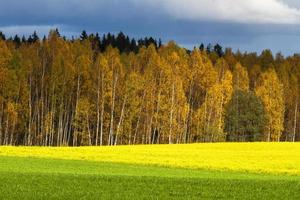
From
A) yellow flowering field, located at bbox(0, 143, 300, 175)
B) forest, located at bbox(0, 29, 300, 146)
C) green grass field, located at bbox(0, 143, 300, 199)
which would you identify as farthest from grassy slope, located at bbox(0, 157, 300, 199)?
forest, located at bbox(0, 29, 300, 146)

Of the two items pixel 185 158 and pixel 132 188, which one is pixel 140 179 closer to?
pixel 132 188

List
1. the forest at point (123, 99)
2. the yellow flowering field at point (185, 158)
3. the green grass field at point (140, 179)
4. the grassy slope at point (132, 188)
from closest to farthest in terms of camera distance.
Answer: the grassy slope at point (132, 188) < the green grass field at point (140, 179) < the yellow flowering field at point (185, 158) < the forest at point (123, 99)

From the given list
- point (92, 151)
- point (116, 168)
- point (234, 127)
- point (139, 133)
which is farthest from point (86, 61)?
point (116, 168)

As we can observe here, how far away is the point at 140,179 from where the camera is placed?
28.6 meters

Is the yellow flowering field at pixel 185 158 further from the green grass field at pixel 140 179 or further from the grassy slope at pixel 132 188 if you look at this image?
the grassy slope at pixel 132 188

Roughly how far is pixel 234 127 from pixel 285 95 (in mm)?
14523

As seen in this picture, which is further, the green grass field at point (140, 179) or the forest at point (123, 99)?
the forest at point (123, 99)

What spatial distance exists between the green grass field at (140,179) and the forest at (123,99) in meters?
37.2

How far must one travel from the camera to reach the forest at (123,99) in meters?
89.3

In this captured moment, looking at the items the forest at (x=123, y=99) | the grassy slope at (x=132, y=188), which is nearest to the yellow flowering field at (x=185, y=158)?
the grassy slope at (x=132, y=188)

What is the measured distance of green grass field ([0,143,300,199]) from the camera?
23.2 m

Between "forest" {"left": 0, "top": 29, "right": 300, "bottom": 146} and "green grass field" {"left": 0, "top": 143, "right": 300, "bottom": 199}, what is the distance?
3721 centimetres

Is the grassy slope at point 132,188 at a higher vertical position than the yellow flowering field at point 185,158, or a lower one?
higher

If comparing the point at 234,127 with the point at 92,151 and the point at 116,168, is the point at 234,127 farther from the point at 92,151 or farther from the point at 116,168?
the point at 116,168
